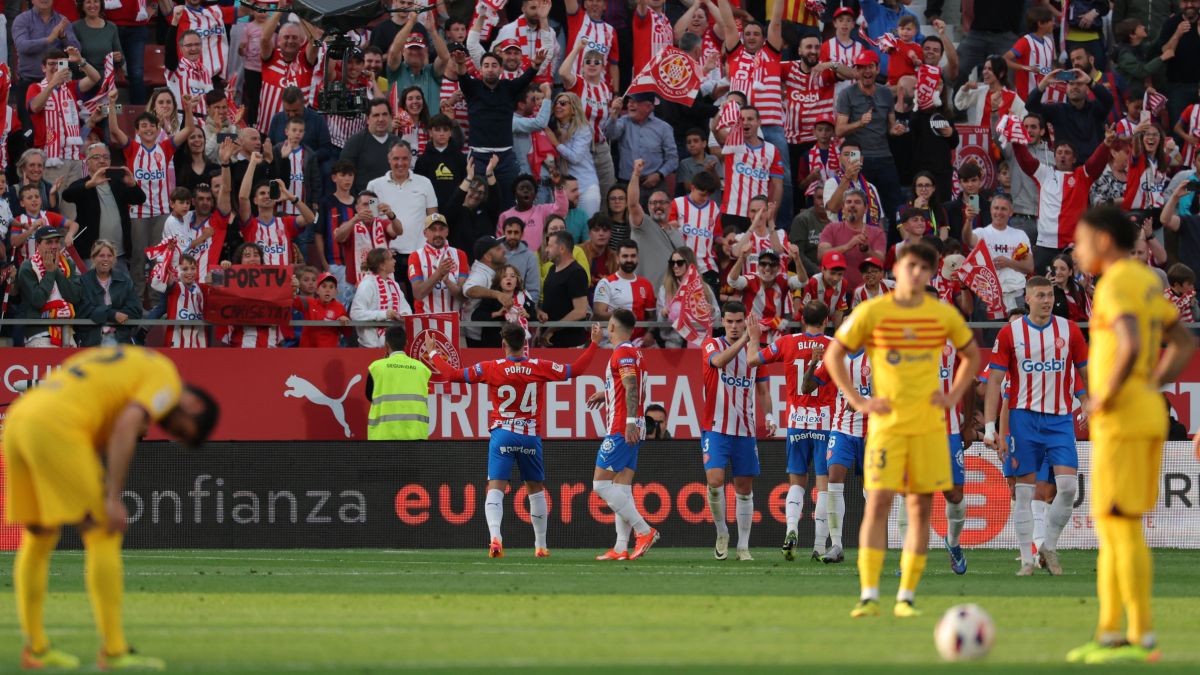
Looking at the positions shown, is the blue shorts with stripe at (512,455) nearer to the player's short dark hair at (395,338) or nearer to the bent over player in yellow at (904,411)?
the player's short dark hair at (395,338)

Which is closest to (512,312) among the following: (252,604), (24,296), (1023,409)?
(24,296)

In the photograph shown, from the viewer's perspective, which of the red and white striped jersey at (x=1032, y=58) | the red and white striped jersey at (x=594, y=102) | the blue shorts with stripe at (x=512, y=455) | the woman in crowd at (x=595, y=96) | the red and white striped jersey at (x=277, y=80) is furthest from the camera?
the red and white striped jersey at (x=1032, y=58)

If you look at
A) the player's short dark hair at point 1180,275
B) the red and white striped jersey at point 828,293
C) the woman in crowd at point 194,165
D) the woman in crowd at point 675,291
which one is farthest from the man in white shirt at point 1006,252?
the woman in crowd at point 194,165

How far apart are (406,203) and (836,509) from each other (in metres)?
8.05

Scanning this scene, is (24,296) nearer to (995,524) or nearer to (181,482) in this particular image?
(181,482)

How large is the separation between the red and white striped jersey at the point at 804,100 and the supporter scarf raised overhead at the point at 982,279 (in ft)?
11.2

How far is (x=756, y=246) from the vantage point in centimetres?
2341

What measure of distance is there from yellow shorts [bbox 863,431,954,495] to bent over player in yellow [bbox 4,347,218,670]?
4.51m

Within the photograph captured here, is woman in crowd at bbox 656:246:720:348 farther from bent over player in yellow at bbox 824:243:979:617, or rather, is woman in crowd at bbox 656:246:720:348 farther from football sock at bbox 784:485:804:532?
bent over player in yellow at bbox 824:243:979:617

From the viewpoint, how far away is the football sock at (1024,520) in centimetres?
1591

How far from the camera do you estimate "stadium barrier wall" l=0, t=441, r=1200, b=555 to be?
20.7 metres

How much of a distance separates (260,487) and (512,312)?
12.5 ft

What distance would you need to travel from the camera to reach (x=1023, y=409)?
15875mm

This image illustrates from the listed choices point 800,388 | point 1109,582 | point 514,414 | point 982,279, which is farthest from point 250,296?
point 1109,582
